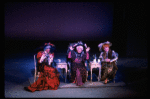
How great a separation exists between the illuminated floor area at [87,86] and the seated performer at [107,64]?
0.25 m

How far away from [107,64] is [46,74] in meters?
2.14

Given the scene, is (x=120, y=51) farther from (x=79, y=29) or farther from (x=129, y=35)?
(x=79, y=29)

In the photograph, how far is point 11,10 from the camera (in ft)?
38.9

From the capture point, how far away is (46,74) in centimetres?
532

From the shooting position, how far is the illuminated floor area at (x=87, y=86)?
4.83 metres

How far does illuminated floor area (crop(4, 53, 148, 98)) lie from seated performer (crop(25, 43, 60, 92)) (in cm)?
18

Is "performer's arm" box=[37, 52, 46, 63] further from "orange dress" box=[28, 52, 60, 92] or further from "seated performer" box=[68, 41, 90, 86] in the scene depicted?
"seated performer" box=[68, 41, 90, 86]

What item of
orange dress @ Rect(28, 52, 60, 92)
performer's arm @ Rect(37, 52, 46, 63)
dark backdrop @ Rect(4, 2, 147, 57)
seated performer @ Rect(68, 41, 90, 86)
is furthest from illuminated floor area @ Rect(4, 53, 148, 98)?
dark backdrop @ Rect(4, 2, 147, 57)

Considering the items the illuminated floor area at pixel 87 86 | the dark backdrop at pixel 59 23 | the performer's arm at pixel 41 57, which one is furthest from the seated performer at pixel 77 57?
the dark backdrop at pixel 59 23

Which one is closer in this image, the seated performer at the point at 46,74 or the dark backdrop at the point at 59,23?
the seated performer at the point at 46,74

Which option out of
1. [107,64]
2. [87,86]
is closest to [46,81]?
[87,86]

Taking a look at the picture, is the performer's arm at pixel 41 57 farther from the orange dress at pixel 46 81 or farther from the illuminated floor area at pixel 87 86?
the illuminated floor area at pixel 87 86

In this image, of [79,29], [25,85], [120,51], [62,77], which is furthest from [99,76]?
[79,29]

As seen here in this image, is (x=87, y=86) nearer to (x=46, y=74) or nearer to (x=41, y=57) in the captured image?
(x=46, y=74)
